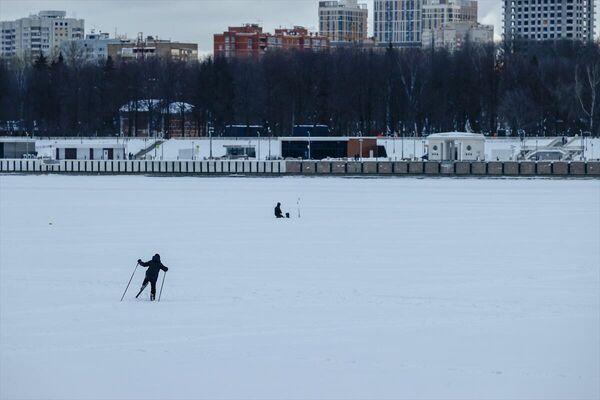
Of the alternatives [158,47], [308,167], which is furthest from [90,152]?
[158,47]

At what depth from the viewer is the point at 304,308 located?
2144 centimetres

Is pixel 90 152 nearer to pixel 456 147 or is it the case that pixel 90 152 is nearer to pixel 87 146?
pixel 87 146

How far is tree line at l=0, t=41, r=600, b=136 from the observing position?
91125 mm

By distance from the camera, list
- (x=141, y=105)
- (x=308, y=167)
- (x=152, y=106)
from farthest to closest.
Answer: (x=141, y=105), (x=152, y=106), (x=308, y=167)

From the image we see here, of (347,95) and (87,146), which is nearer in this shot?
(87,146)

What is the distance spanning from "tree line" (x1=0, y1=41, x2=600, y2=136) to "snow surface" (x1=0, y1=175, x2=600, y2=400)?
5328cm

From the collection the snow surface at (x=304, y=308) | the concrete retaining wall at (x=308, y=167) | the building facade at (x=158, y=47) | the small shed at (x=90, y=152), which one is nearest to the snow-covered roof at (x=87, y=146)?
the small shed at (x=90, y=152)

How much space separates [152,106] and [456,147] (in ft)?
92.9

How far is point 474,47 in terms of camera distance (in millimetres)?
116688

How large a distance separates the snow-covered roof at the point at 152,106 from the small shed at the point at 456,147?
25984 millimetres

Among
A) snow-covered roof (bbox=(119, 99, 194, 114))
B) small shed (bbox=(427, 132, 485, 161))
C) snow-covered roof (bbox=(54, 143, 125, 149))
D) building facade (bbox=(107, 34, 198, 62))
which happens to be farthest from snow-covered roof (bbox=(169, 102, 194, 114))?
building facade (bbox=(107, 34, 198, 62))

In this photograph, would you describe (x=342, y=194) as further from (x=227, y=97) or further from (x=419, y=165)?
(x=227, y=97)

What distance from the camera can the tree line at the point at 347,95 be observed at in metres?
91.1

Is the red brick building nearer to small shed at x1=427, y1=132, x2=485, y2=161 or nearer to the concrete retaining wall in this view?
the concrete retaining wall
